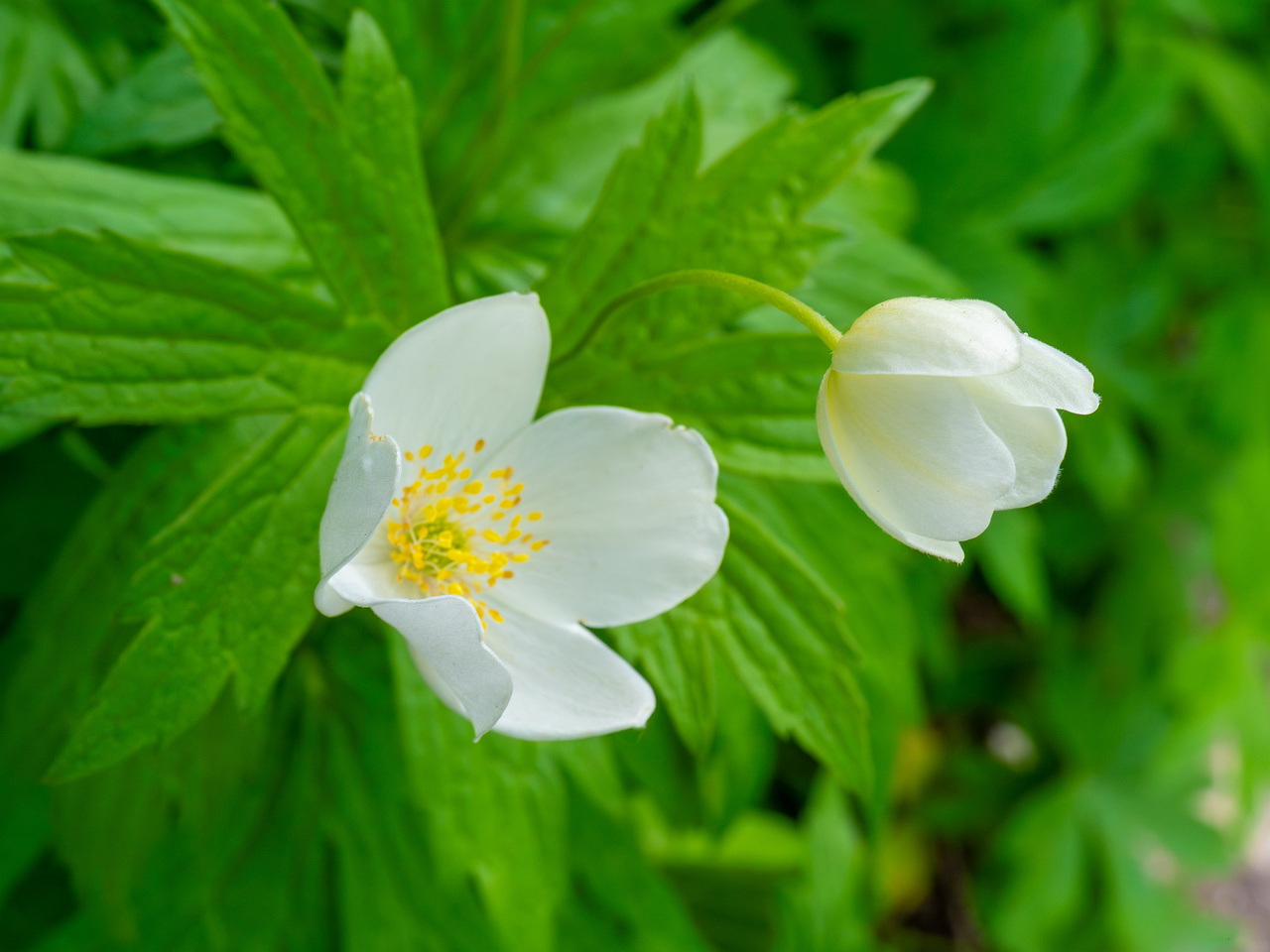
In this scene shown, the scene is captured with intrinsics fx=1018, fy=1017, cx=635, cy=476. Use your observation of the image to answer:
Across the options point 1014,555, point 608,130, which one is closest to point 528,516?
point 608,130

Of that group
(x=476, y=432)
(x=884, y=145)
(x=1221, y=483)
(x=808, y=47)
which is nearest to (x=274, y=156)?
(x=476, y=432)

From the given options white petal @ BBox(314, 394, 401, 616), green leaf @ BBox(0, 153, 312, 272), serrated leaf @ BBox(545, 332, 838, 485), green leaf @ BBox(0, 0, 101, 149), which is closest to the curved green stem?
serrated leaf @ BBox(545, 332, 838, 485)

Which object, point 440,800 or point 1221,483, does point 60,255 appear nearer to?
point 440,800

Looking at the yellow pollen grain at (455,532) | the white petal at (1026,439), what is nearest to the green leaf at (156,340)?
the yellow pollen grain at (455,532)

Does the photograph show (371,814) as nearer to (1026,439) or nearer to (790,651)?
(790,651)

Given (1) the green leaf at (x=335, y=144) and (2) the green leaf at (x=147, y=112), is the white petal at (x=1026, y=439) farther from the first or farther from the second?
(2) the green leaf at (x=147, y=112)

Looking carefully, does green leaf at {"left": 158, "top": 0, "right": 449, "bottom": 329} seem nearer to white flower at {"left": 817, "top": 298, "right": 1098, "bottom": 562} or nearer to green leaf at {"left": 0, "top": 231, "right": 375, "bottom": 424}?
green leaf at {"left": 0, "top": 231, "right": 375, "bottom": 424}
